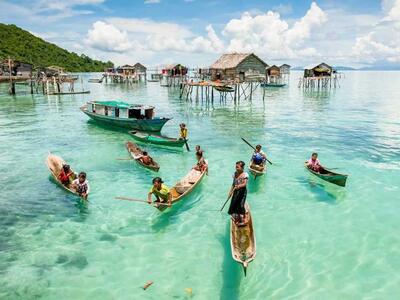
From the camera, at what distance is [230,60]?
57.2 metres

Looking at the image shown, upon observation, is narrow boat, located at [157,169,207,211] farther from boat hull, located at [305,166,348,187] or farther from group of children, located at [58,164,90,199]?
boat hull, located at [305,166,348,187]

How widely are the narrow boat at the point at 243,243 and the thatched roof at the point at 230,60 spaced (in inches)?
1813

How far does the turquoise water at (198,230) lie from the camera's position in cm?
965

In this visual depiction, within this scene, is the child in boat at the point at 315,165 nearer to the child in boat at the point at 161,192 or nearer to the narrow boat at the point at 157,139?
the child in boat at the point at 161,192

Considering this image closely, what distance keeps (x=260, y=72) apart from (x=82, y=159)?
4251cm

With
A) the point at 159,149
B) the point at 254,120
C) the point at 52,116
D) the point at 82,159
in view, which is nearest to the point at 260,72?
the point at 254,120

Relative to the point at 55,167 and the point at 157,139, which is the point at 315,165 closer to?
the point at 157,139

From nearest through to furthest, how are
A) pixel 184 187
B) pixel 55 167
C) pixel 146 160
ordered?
pixel 184 187 → pixel 55 167 → pixel 146 160

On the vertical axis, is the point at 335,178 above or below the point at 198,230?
above

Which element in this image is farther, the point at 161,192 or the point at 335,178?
the point at 335,178

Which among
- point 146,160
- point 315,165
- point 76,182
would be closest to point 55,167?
point 76,182

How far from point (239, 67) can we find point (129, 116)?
102 feet

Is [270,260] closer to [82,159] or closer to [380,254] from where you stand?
[380,254]

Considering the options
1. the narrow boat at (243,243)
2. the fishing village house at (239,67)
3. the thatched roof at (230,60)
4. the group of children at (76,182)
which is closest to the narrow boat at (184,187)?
the narrow boat at (243,243)
